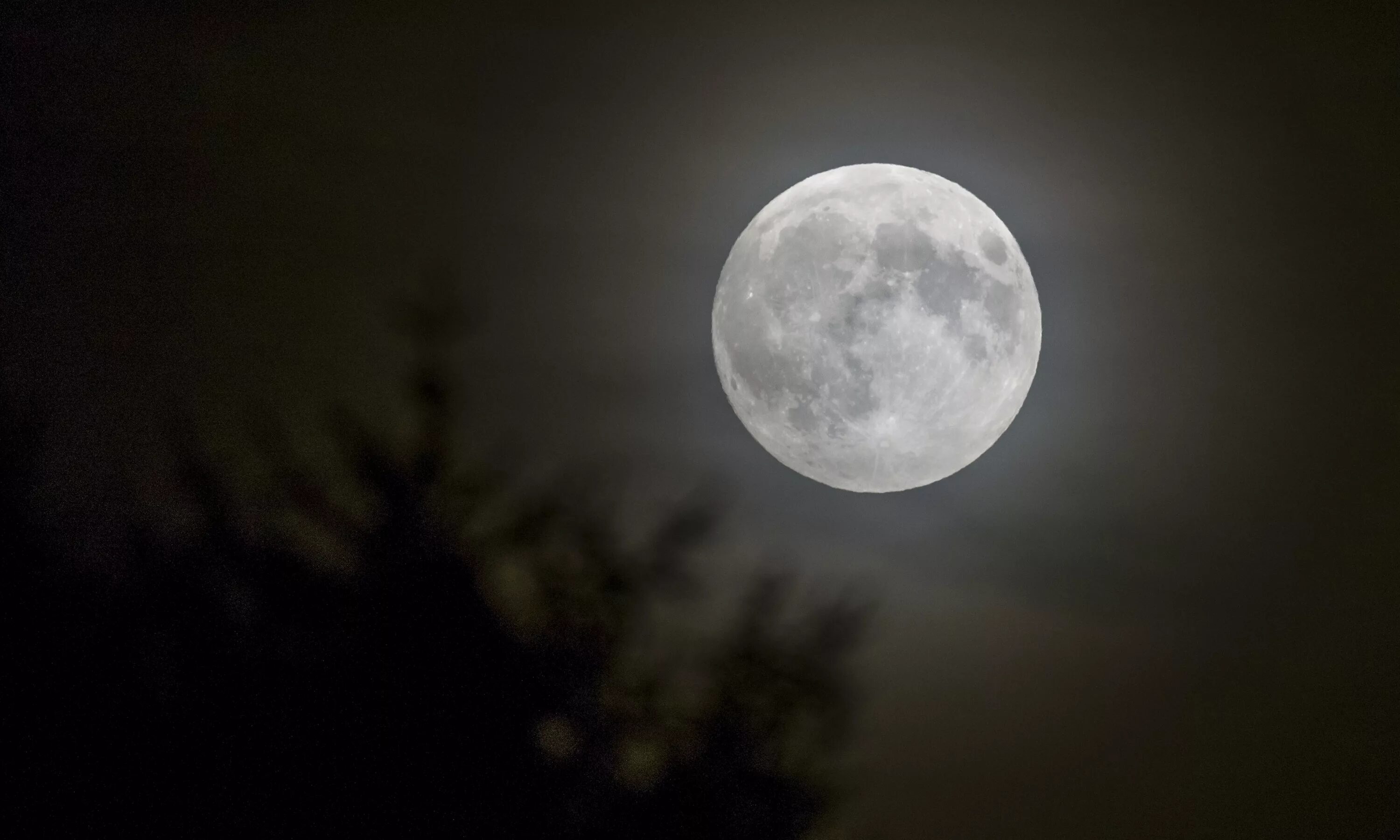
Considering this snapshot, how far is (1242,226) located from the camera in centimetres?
183

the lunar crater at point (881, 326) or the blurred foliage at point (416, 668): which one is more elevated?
the lunar crater at point (881, 326)

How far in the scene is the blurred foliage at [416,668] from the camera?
6.02ft

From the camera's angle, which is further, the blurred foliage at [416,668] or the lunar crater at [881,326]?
the blurred foliage at [416,668]

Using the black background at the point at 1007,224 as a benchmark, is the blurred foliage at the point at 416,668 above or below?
below

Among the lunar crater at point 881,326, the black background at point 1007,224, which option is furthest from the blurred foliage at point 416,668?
the lunar crater at point 881,326

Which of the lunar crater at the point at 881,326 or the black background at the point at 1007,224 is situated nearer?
the lunar crater at the point at 881,326

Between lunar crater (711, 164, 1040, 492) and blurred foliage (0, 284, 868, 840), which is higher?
lunar crater (711, 164, 1040, 492)

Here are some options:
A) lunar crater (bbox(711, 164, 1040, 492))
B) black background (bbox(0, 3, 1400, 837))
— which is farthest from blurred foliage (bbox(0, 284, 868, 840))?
lunar crater (bbox(711, 164, 1040, 492))

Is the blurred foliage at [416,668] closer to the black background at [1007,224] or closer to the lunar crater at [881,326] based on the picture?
the black background at [1007,224]

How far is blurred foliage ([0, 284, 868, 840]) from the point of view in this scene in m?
1.83

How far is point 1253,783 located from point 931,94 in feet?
5.87

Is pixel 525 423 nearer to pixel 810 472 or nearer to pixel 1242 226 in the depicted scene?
pixel 810 472

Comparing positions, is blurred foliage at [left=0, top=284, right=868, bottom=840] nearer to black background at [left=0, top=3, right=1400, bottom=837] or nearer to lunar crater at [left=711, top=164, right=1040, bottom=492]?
black background at [left=0, top=3, right=1400, bottom=837]

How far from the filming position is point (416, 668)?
1.89 metres
